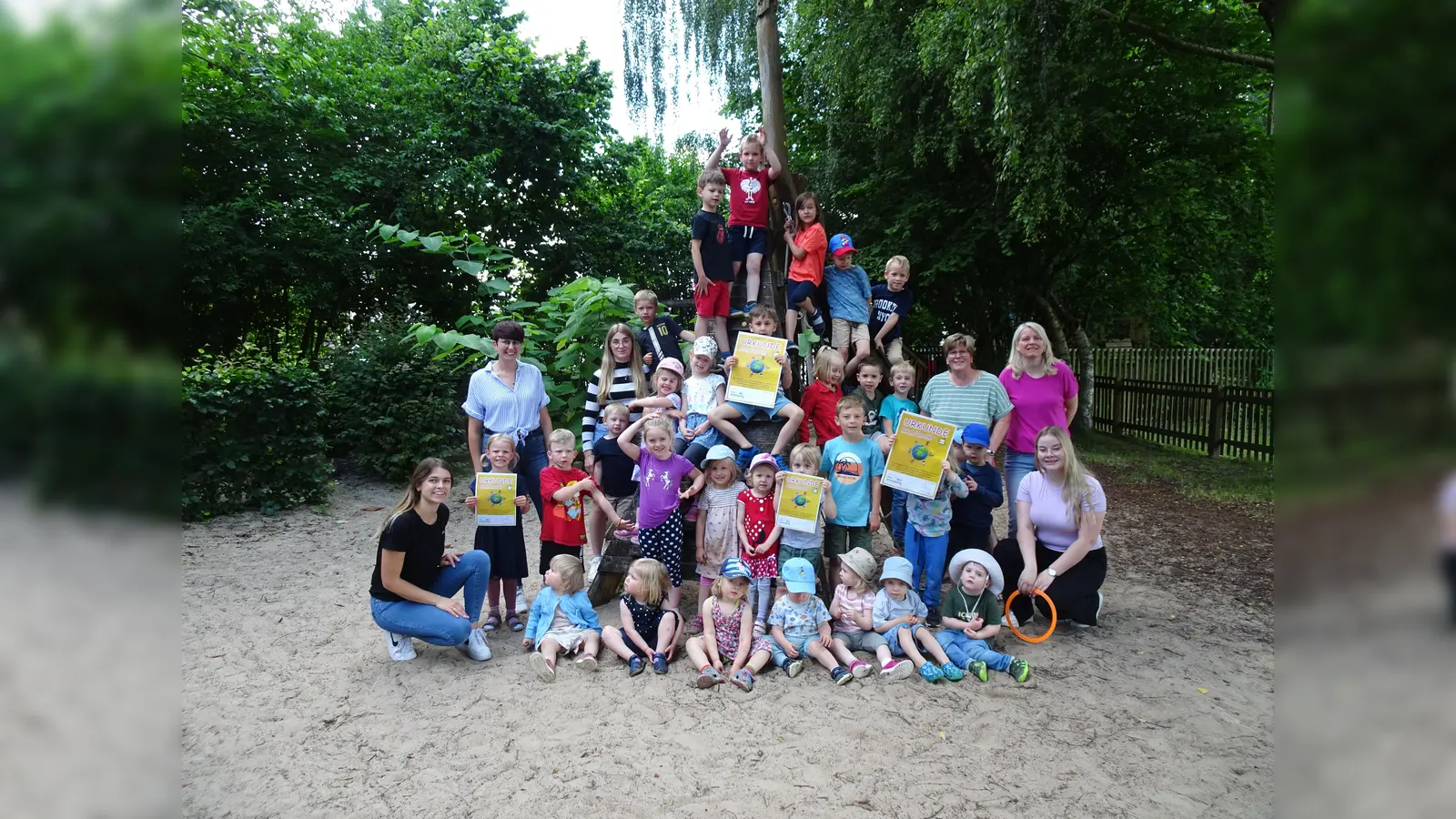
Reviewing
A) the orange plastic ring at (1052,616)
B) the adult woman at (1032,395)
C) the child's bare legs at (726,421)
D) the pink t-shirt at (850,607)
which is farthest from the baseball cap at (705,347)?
the orange plastic ring at (1052,616)

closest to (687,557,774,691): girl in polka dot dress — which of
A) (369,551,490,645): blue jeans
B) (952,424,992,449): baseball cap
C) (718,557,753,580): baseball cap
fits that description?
(718,557,753,580): baseball cap

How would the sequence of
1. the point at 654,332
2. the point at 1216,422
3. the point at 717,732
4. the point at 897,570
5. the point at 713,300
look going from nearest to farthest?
the point at 717,732
the point at 897,570
the point at 654,332
the point at 713,300
the point at 1216,422

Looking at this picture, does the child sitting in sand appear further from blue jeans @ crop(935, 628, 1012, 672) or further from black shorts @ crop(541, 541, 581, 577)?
blue jeans @ crop(935, 628, 1012, 672)

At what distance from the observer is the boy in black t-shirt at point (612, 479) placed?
6.31 meters


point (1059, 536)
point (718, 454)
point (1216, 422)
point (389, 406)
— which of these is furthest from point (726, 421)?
point (1216, 422)

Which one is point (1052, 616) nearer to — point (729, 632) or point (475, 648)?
point (729, 632)

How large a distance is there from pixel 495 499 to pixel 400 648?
3.70 feet

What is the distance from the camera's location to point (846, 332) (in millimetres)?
7297

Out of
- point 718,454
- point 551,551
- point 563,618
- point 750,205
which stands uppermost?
point 750,205

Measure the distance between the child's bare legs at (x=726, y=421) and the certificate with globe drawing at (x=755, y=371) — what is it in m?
0.12

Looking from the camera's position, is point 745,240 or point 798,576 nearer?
point 798,576

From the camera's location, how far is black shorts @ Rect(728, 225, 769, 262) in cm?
720

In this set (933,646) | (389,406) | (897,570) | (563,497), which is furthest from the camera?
(389,406)

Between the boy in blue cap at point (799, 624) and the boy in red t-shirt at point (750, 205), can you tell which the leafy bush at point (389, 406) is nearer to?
the boy in red t-shirt at point (750, 205)
